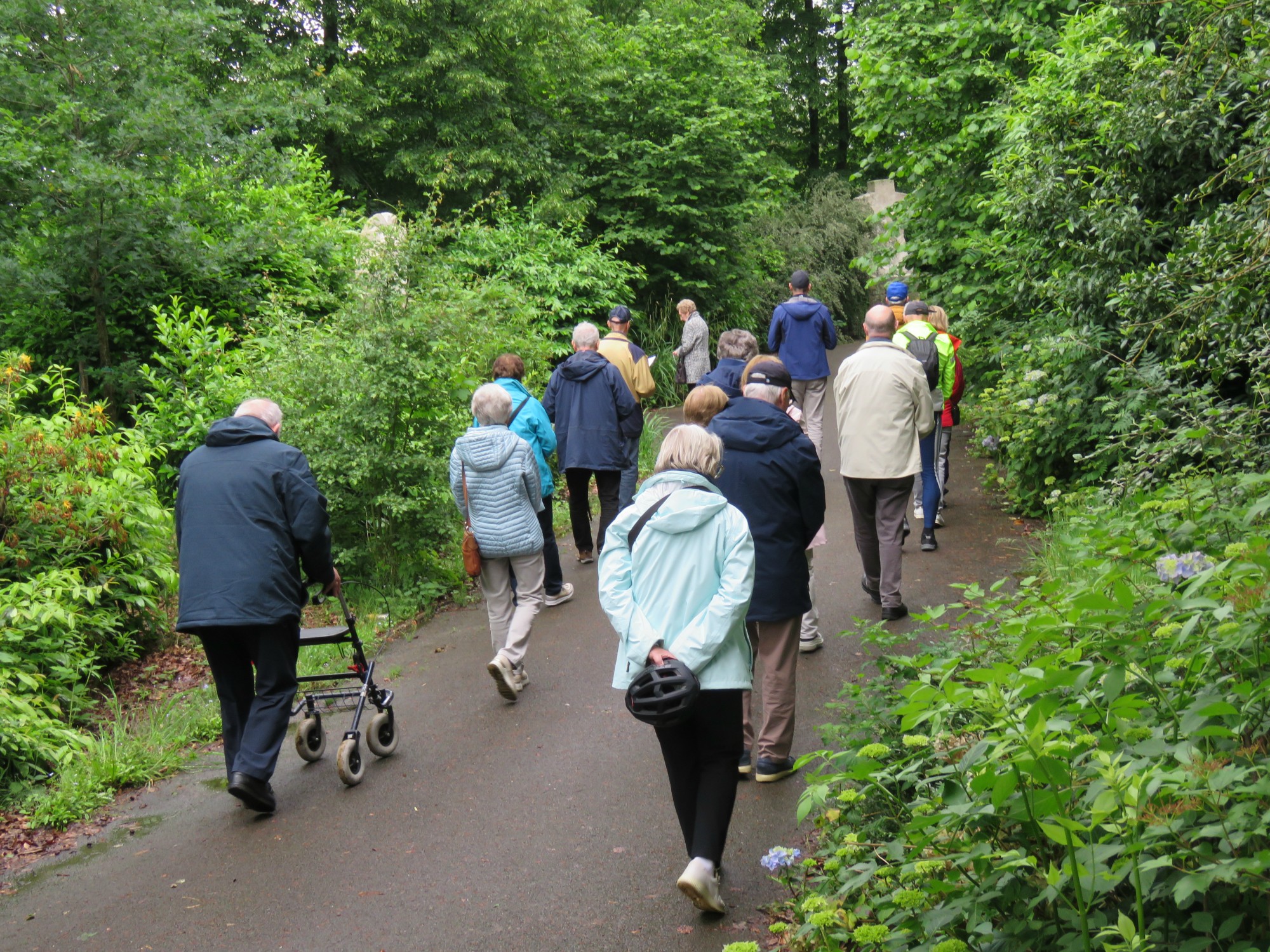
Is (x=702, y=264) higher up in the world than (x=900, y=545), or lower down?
higher up

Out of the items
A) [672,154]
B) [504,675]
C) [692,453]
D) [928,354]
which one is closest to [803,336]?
[928,354]

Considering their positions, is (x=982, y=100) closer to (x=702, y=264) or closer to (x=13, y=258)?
(x=702, y=264)

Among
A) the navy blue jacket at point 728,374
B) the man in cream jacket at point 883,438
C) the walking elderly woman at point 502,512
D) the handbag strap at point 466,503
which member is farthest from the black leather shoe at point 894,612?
the handbag strap at point 466,503

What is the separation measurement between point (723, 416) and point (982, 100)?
34.2 feet

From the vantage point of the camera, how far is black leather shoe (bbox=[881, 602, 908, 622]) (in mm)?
7328

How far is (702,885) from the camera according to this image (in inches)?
154

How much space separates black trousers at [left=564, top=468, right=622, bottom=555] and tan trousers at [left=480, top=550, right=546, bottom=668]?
6.18ft

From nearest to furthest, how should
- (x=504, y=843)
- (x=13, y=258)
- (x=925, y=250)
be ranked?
(x=504, y=843), (x=13, y=258), (x=925, y=250)

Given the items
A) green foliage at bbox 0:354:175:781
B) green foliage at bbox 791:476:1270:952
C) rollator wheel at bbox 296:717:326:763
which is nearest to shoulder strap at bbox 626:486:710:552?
green foliage at bbox 791:476:1270:952

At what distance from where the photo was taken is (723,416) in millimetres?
5406

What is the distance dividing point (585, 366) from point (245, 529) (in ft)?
12.8

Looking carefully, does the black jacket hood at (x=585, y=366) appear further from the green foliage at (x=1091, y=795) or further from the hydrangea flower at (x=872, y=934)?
the hydrangea flower at (x=872, y=934)

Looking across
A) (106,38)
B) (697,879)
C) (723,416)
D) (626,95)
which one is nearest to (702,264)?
(626,95)

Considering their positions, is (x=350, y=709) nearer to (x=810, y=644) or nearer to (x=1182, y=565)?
(x=810, y=644)
